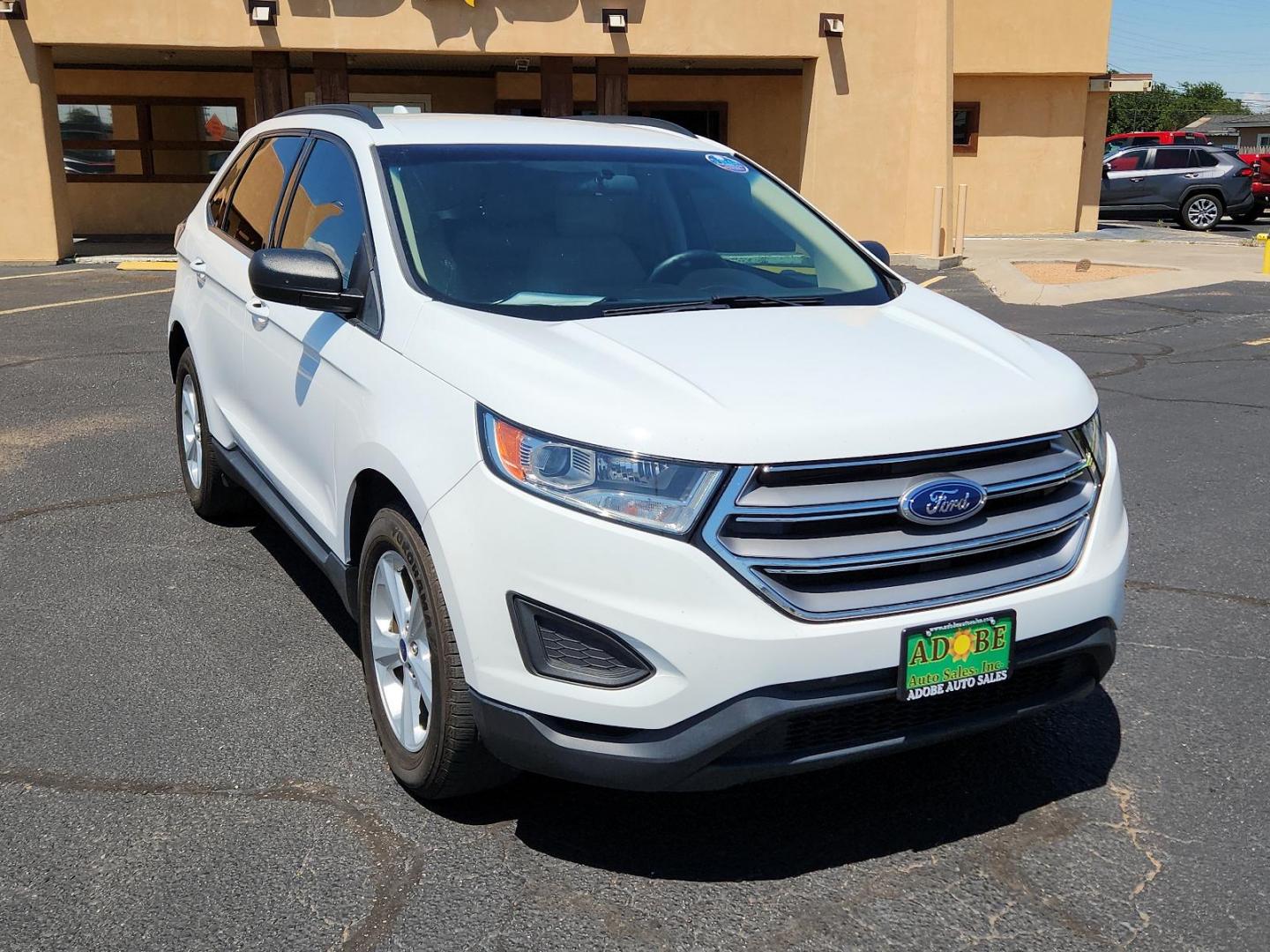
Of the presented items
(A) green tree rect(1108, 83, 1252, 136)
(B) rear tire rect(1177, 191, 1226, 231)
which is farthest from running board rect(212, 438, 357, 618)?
(A) green tree rect(1108, 83, 1252, 136)

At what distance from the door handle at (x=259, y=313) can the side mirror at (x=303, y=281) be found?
782mm

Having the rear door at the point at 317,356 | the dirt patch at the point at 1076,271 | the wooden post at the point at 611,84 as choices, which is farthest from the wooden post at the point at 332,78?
the rear door at the point at 317,356

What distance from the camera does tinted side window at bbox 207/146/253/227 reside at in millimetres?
5673

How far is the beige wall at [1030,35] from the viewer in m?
23.6

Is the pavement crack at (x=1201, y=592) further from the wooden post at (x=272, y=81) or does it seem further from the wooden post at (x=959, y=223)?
the wooden post at (x=272, y=81)

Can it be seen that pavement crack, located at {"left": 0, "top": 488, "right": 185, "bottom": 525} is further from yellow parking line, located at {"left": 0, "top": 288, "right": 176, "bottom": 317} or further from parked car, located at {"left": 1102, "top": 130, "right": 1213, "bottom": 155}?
parked car, located at {"left": 1102, "top": 130, "right": 1213, "bottom": 155}

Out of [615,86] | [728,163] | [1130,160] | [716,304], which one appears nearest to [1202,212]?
[1130,160]

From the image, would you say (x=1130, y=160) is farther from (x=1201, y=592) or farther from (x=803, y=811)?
(x=803, y=811)

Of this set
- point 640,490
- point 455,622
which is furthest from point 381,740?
point 640,490

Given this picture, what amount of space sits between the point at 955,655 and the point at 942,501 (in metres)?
0.37

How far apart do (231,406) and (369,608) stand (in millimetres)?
1894

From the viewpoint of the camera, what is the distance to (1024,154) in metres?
25.0

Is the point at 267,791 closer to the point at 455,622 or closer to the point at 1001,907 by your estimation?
the point at 455,622

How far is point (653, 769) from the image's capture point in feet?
9.48
